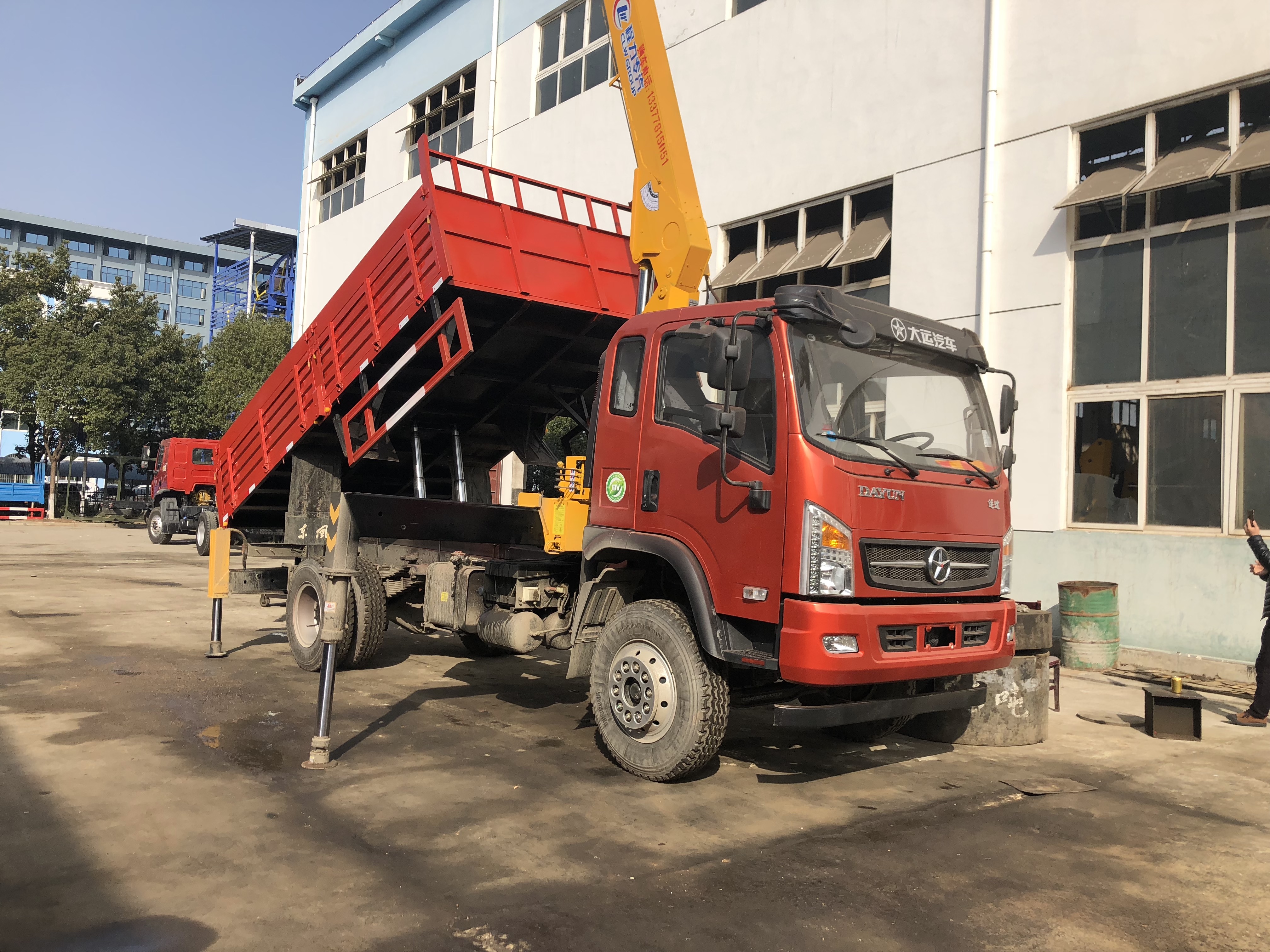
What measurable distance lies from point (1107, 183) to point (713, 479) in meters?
7.41

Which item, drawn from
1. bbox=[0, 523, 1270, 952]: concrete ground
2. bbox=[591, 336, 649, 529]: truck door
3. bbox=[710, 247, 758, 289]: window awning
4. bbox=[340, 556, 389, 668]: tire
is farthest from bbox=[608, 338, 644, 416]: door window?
bbox=[710, 247, 758, 289]: window awning

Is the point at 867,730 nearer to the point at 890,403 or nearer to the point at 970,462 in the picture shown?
the point at 970,462

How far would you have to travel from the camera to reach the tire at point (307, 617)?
8.35m

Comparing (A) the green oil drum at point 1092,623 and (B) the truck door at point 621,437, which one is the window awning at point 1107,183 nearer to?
(A) the green oil drum at point 1092,623

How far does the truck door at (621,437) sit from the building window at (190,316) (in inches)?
3595

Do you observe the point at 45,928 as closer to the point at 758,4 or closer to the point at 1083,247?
the point at 1083,247

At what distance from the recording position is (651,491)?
5742 millimetres

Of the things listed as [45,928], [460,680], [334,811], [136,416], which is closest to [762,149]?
[460,680]

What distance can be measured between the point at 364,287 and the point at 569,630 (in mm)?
3457

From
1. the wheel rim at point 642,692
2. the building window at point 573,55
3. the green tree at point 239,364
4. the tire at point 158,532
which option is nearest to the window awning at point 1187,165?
the wheel rim at point 642,692

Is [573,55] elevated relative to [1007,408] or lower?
elevated

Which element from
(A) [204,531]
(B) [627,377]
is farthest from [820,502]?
(A) [204,531]

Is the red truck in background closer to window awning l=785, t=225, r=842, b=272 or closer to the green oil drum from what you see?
window awning l=785, t=225, r=842, b=272

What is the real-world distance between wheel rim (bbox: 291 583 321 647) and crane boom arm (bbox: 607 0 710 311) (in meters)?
4.01
